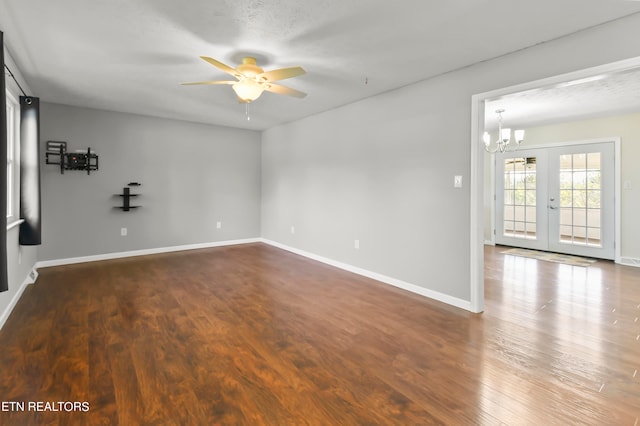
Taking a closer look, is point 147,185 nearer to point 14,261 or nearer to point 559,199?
point 14,261

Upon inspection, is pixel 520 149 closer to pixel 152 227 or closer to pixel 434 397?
pixel 434 397

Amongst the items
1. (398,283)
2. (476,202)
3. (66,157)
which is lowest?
(398,283)

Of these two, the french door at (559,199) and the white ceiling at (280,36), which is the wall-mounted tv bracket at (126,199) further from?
the french door at (559,199)

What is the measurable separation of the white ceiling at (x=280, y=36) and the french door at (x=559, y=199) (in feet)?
8.38

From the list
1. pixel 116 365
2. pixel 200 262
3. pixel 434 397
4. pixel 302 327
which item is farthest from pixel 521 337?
pixel 200 262

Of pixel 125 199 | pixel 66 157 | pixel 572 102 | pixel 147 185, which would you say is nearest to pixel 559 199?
pixel 572 102

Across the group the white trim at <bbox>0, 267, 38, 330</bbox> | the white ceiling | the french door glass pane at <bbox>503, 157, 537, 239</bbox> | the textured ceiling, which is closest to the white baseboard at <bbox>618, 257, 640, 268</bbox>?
the french door glass pane at <bbox>503, 157, 537, 239</bbox>

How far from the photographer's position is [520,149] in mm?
6469

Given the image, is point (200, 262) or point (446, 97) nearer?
point (446, 97)

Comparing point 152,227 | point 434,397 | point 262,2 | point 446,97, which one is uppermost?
point 262,2

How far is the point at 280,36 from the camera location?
2641 mm

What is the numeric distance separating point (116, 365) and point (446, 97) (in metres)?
3.74

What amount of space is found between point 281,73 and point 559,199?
5921 mm

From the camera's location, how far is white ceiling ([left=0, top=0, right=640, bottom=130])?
223cm
